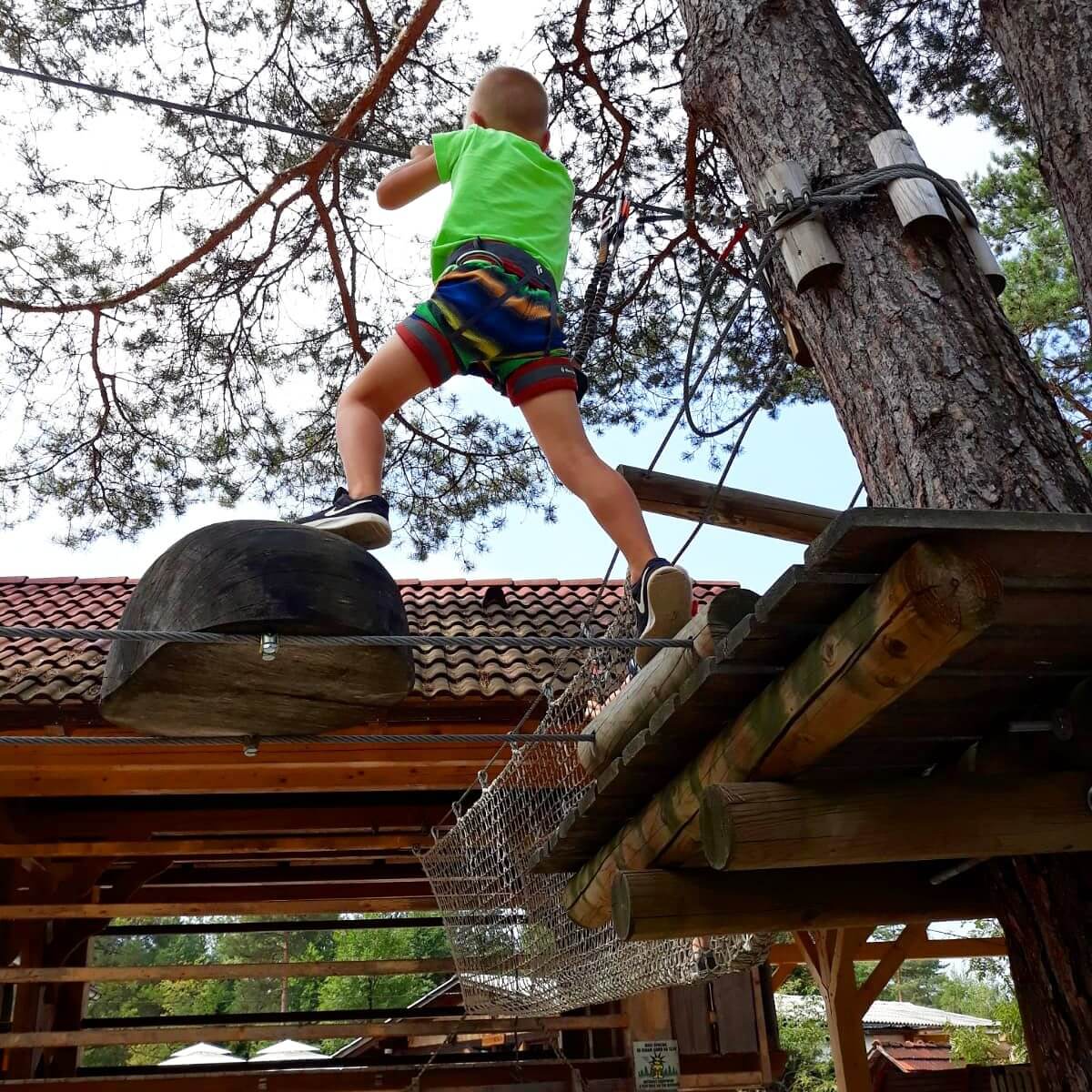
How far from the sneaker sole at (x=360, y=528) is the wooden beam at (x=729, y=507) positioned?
1.33 m

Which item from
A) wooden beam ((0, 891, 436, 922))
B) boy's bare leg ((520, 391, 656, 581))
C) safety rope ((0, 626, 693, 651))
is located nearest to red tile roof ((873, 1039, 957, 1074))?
wooden beam ((0, 891, 436, 922))

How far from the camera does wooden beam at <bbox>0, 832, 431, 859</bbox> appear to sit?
18.1 feet

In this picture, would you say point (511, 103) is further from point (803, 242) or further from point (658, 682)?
point (658, 682)

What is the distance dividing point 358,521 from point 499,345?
1.76ft

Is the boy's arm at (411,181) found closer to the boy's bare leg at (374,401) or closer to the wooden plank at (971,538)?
the boy's bare leg at (374,401)

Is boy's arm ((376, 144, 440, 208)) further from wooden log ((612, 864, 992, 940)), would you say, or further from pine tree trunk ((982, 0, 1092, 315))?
wooden log ((612, 864, 992, 940))

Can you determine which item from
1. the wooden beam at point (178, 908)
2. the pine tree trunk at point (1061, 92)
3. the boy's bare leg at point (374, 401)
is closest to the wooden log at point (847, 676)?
the boy's bare leg at point (374, 401)

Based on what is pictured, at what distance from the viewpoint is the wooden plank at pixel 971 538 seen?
4.36 feet

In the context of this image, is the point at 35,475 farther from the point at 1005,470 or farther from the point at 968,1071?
the point at 968,1071

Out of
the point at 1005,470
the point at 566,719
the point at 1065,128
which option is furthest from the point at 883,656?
the point at 566,719

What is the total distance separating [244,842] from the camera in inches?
231

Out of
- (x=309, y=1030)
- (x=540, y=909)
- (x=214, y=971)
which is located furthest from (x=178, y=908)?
(x=540, y=909)

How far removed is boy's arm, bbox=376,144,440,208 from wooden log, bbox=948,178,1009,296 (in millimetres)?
1215

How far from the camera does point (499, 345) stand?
2307 millimetres
